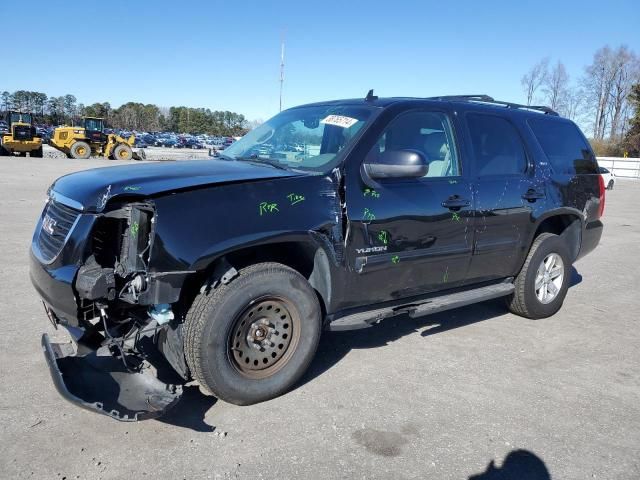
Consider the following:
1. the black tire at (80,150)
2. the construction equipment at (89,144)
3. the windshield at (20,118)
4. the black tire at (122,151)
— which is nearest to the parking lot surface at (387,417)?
the black tire at (122,151)

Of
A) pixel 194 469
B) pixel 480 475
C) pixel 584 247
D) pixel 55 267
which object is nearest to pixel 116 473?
pixel 194 469

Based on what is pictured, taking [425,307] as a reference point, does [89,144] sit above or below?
above

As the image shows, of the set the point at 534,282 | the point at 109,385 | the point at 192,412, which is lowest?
the point at 192,412

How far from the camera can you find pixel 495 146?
4691mm

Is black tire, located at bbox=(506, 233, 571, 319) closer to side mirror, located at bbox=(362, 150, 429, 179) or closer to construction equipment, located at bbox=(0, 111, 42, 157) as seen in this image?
side mirror, located at bbox=(362, 150, 429, 179)

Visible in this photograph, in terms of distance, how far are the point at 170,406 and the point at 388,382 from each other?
1.59 m

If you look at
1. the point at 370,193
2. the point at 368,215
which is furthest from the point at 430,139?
the point at 368,215

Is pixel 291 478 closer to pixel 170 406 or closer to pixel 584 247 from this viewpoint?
pixel 170 406

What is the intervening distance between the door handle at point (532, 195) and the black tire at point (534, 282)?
0.49m

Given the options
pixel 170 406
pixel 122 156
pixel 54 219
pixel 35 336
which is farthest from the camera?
pixel 122 156

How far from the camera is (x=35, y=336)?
4242 mm

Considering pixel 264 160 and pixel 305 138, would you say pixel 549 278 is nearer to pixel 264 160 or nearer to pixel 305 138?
pixel 305 138

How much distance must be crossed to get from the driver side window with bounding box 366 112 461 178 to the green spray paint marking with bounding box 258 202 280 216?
122 cm

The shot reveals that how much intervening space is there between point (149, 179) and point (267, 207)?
72 cm
